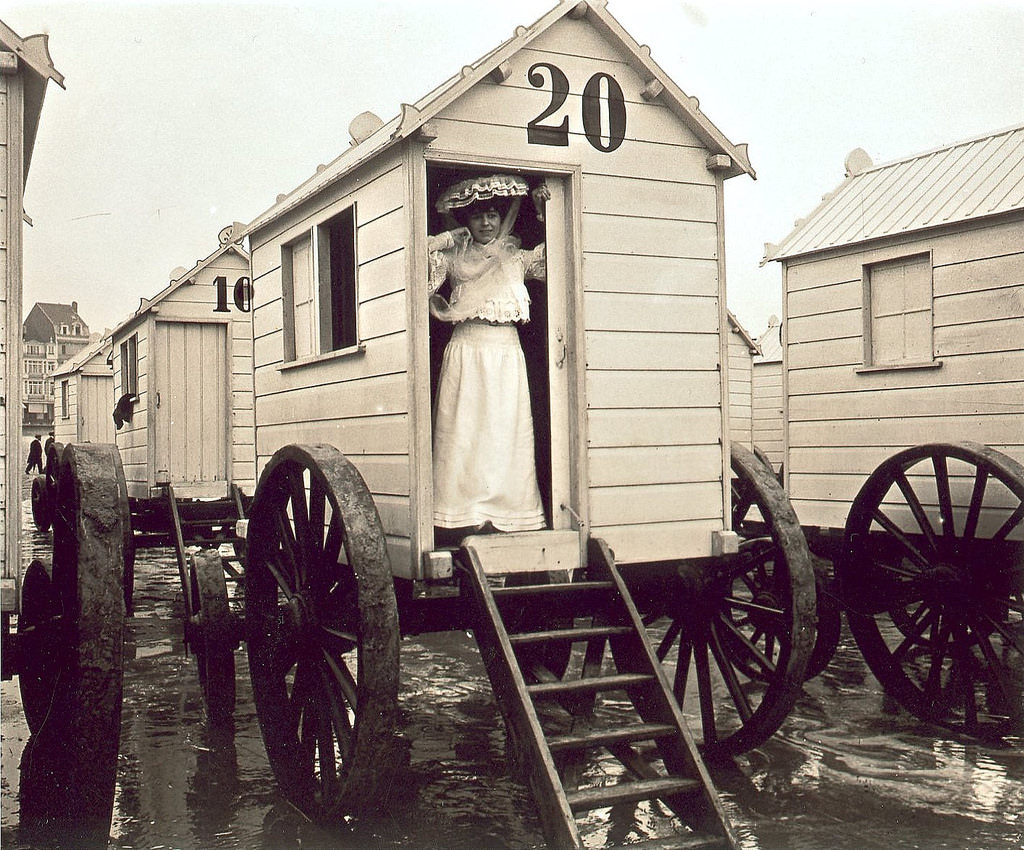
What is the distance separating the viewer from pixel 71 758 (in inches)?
143

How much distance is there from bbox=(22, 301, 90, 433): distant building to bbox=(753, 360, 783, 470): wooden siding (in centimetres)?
1488

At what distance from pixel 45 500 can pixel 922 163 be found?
414 inches

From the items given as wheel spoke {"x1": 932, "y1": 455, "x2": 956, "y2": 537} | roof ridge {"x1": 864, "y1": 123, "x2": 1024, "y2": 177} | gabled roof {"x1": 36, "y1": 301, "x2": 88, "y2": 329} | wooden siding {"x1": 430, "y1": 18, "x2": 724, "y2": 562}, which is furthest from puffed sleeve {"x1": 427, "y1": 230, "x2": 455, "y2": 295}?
gabled roof {"x1": 36, "y1": 301, "x2": 88, "y2": 329}

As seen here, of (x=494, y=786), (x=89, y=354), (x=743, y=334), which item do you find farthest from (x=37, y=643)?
(x=743, y=334)

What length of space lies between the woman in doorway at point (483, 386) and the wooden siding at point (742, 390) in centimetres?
1680

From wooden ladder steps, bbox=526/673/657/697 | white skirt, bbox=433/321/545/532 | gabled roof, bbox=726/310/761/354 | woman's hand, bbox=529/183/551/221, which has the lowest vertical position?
wooden ladder steps, bbox=526/673/657/697

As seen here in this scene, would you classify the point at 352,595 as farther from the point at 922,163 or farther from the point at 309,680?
the point at 922,163

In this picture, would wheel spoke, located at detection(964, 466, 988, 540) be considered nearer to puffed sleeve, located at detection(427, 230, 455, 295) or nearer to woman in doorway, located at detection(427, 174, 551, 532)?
woman in doorway, located at detection(427, 174, 551, 532)

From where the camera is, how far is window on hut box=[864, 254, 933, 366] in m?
6.89

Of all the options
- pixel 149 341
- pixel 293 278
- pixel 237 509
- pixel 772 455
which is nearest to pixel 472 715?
pixel 293 278

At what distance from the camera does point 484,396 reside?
5.43 metres

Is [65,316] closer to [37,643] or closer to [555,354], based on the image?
[37,643]

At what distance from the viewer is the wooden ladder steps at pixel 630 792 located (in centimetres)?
365

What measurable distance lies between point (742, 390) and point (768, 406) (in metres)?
0.64
